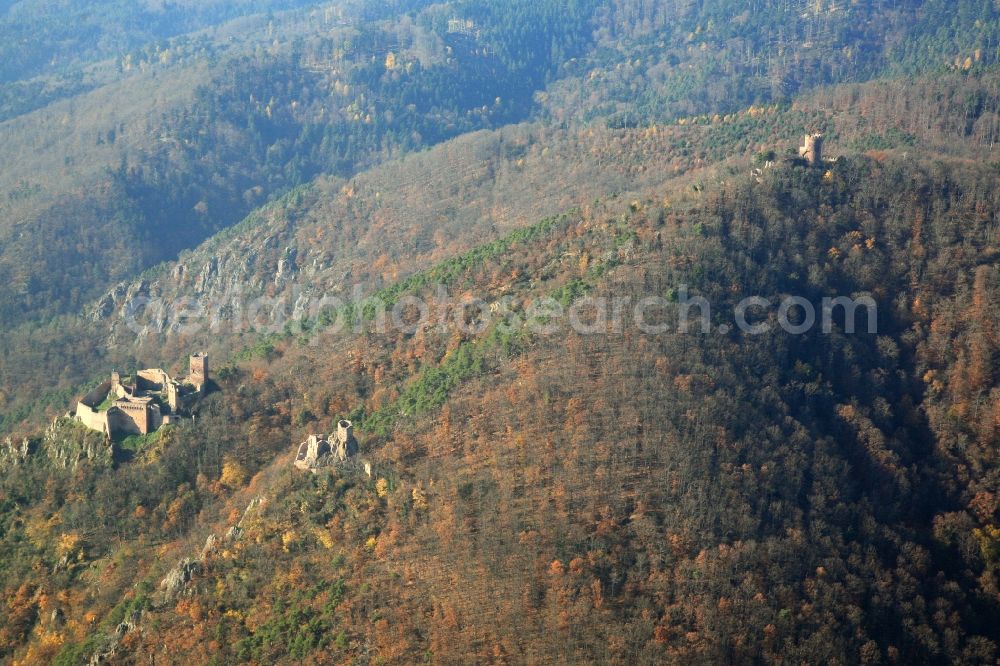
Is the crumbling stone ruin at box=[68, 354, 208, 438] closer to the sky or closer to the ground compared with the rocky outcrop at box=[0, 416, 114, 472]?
closer to the sky

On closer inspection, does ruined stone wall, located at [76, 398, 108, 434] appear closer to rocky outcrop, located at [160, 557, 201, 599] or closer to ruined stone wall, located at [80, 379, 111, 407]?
ruined stone wall, located at [80, 379, 111, 407]

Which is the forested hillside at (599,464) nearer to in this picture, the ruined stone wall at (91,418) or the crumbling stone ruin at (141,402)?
the ruined stone wall at (91,418)

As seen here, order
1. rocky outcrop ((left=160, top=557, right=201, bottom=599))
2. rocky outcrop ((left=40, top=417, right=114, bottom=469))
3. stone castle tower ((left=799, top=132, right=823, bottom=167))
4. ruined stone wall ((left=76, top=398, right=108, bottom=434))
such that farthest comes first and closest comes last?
stone castle tower ((left=799, top=132, right=823, bottom=167)) < ruined stone wall ((left=76, top=398, right=108, bottom=434)) < rocky outcrop ((left=40, top=417, right=114, bottom=469)) < rocky outcrop ((left=160, top=557, right=201, bottom=599))

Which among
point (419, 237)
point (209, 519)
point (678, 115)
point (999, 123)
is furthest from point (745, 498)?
point (678, 115)

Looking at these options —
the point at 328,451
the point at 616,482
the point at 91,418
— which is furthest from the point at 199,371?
the point at 616,482

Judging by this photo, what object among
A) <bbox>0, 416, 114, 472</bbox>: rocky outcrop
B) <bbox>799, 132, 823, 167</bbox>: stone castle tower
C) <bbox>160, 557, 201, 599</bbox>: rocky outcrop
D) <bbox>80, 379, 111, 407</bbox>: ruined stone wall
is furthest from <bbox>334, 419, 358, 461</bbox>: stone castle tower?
<bbox>799, 132, 823, 167</bbox>: stone castle tower

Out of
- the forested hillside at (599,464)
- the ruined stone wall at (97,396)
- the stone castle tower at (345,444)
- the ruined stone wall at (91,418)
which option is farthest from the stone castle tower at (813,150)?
the ruined stone wall at (91,418)

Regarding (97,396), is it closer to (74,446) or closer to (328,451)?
(74,446)
